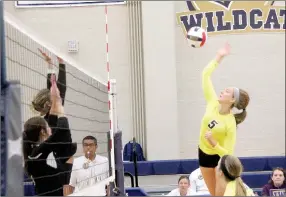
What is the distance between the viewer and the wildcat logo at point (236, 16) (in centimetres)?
1079

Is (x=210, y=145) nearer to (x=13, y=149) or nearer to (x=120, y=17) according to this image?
(x=13, y=149)

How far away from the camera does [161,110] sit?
1045 cm

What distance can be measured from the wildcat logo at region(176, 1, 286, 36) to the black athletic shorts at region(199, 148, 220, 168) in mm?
4932

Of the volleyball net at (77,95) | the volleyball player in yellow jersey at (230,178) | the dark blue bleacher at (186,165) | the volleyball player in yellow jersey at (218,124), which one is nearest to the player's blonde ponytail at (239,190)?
the volleyball player in yellow jersey at (230,178)

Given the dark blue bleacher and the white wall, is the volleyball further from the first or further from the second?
the white wall

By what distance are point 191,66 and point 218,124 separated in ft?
15.9

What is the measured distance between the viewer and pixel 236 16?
1087cm

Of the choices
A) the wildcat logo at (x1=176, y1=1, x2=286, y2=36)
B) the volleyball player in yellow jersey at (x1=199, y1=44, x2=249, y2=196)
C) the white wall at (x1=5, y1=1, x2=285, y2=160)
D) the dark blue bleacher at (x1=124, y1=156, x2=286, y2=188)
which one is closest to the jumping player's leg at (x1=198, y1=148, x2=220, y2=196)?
the volleyball player in yellow jersey at (x1=199, y1=44, x2=249, y2=196)

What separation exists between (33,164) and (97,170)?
6.28ft

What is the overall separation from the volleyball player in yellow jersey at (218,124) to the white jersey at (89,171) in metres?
0.95

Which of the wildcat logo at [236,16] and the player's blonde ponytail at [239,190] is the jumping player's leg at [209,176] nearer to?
the player's blonde ponytail at [239,190]

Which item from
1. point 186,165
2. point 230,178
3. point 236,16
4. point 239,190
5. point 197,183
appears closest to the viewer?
point 239,190


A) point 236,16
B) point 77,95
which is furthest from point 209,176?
point 236,16

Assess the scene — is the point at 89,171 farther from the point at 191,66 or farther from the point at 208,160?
the point at 191,66
